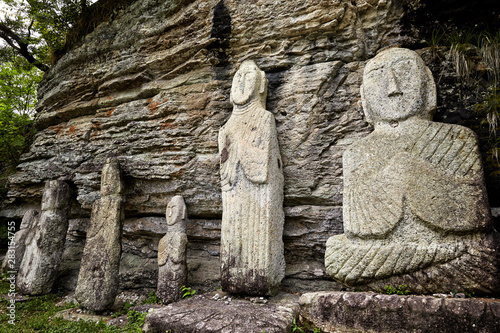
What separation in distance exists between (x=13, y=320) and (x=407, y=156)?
17.6 ft

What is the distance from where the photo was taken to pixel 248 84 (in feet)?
13.9

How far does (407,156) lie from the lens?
2.97 m

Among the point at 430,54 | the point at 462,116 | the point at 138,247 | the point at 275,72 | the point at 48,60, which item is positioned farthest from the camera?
the point at 48,60

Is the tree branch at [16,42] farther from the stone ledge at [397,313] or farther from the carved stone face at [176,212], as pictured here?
the stone ledge at [397,313]

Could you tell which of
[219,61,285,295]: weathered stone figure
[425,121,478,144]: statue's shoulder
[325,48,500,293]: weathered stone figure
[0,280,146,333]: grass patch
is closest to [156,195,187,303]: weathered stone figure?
[0,280,146,333]: grass patch

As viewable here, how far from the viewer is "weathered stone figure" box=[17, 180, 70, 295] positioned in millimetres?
5191

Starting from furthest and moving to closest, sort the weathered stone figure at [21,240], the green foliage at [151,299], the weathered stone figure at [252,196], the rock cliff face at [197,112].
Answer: the weathered stone figure at [21,240]
the green foliage at [151,299]
the rock cliff face at [197,112]
the weathered stone figure at [252,196]

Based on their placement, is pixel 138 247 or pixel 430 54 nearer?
pixel 430 54

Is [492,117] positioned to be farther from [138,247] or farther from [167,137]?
[138,247]

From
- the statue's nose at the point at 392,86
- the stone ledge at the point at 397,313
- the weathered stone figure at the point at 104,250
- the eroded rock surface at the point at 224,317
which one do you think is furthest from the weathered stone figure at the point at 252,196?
the weathered stone figure at the point at 104,250

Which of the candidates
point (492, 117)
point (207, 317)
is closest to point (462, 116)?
point (492, 117)

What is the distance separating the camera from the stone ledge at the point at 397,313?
204 cm

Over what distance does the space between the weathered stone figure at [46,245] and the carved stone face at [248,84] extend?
3.81 m

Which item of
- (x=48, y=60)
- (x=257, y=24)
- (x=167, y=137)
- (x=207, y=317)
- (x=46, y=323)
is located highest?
(x=48, y=60)
